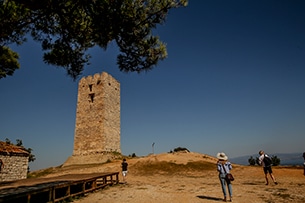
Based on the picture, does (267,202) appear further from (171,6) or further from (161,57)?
(171,6)

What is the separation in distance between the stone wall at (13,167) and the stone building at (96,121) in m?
9.95

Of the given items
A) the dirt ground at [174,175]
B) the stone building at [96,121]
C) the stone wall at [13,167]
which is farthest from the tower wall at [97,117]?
the stone wall at [13,167]


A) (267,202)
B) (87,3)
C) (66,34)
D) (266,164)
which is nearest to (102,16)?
(87,3)

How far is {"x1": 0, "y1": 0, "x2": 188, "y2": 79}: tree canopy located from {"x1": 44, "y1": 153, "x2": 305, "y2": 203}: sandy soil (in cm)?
593

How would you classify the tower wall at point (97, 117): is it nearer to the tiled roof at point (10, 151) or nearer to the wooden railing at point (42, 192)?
the tiled roof at point (10, 151)

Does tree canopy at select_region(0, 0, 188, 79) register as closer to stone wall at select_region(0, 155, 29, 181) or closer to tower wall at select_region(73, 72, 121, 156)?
stone wall at select_region(0, 155, 29, 181)

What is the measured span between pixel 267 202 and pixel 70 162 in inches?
1023

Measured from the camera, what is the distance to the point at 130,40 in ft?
26.5

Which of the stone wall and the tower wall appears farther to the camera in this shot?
the tower wall

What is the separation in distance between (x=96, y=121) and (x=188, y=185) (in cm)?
1926

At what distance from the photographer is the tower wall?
2841 centimetres

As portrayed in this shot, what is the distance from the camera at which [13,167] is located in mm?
16781

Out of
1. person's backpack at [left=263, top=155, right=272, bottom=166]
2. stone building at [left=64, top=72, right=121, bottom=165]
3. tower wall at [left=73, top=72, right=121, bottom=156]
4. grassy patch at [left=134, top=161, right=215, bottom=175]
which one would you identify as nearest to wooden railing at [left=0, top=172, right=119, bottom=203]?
grassy patch at [left=134, top=161, right=215, bottom=175]

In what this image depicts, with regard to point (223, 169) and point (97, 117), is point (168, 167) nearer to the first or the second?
point (97, 117)
